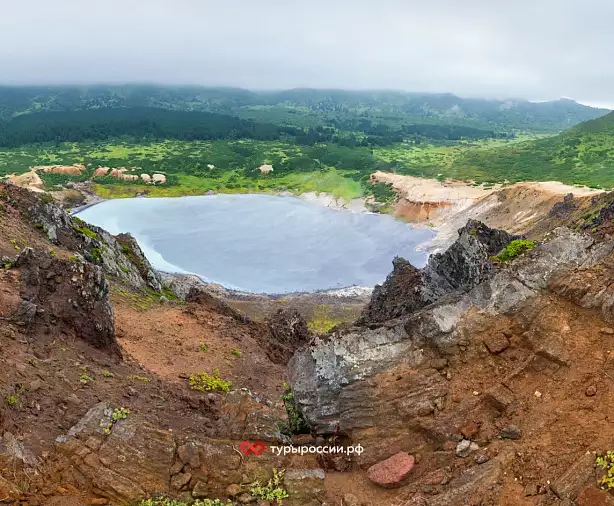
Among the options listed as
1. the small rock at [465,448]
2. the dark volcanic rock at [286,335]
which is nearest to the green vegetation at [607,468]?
the small rock at [465,448]

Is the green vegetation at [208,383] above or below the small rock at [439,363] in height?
below

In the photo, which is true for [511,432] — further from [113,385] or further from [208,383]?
[208,383]

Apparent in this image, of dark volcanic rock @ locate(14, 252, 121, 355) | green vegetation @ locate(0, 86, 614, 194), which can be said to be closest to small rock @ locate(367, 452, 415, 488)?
dark volcanic rock @ locate(14, 252, 121, 355)

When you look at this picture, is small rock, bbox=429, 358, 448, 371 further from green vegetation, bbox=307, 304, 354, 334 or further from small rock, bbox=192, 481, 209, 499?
green vegetation, bbox=307, 304, 354, 334

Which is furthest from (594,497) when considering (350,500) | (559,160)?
(559,160)

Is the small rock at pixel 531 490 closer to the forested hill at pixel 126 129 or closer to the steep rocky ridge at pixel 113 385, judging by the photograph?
the steep rocky ridge at pixel 113 385

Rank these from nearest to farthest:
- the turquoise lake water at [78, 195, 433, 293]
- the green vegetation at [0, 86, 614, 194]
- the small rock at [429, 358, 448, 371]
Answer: the small rock at [429, 358, 448, 371]
the turquoise lake water at [78, 195, 433, 293]
the green vegetation at [0, 86, 614, 194]
